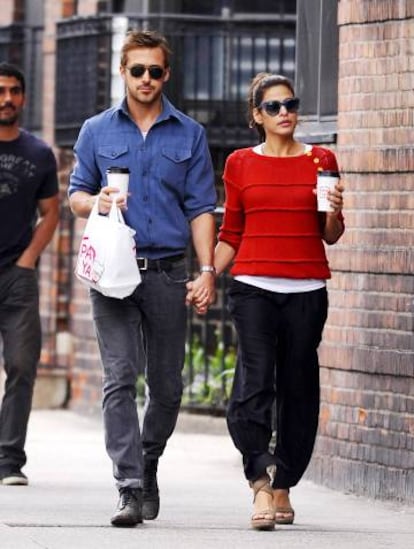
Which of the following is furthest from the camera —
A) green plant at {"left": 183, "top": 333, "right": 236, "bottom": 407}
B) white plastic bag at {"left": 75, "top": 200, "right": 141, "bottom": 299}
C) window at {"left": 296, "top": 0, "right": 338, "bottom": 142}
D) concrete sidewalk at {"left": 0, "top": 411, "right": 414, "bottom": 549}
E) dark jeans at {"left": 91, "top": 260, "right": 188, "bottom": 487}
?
green plant at {"left": 183, "top": 333, "right": 236, "bottom": 407}

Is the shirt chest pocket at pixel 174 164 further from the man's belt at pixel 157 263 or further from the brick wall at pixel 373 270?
the brick wall at pixel 373 270

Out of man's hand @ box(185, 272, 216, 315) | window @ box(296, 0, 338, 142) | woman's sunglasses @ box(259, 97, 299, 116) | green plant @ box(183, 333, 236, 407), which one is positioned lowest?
green plant @ box(183, 333, 236, 407)

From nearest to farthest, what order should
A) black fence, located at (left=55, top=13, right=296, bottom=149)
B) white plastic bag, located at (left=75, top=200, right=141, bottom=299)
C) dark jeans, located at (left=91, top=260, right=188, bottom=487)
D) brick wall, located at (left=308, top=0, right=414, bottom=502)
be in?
1. white plastic bag, located at (left=75, top=200, right=141, bottom=299)
2. dark jeans, located at (left=91, top=260, right=188, bottom=487)
3. brick wall, located at (left=308, top=0, right=414, bottom=502)
4. black fence, located at (left=55, top=13, right=296, bottom=149)

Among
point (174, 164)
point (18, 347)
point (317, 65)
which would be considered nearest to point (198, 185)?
point (174, 164)

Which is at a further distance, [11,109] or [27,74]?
[27,74]

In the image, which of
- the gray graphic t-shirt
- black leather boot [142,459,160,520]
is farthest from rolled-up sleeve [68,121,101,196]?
the gray graphic t-shirt

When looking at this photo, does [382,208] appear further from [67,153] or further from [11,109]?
[67,153]

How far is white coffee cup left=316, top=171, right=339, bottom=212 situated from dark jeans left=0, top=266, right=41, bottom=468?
276 cm

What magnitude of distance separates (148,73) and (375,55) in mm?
1833

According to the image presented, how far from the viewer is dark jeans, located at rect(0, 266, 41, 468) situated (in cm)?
1126

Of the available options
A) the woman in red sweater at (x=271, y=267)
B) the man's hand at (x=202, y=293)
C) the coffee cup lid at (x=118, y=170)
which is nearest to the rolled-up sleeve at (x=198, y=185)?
the woman in red sweater at (x=271, y=267)

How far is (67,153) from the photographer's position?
55.4ft

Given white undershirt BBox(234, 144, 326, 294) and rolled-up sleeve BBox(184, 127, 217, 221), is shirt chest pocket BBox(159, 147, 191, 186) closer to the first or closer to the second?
rolled-up sleeve BBox(184, 127, 217, 221)

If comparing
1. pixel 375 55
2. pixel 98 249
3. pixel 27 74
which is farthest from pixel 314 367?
pixel 27 74
